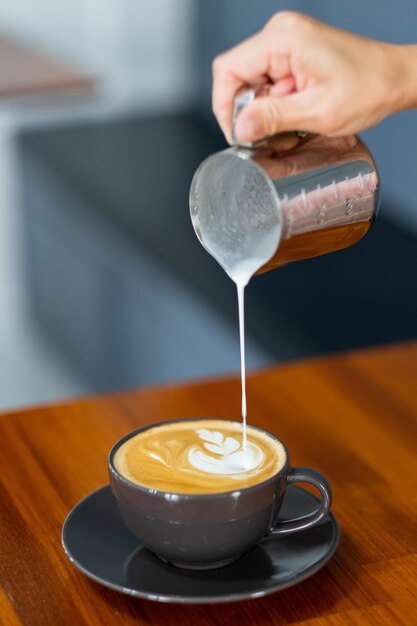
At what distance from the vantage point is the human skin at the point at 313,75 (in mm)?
874

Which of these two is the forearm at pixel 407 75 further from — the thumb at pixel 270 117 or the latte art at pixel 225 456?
the latte art at pixel 225 456

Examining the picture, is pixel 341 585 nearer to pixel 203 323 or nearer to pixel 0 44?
pixel 203 323

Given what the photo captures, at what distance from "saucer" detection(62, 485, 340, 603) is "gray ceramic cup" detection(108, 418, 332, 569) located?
0.05 feet

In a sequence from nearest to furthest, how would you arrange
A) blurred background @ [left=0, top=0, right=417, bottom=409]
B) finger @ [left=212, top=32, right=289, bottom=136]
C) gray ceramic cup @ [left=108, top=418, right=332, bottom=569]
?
1. gray ceramic cup @ [left=108, top=418, right=332, bottom=569]
2. finger @ [left=212, top=32, right=289, bottom=136]
3. blurred background @ [left=0, top=0, right=417, bottom=409]

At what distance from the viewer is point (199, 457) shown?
2.75ft

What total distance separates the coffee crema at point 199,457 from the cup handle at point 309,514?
17mm

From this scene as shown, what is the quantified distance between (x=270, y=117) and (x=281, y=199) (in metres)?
0.07

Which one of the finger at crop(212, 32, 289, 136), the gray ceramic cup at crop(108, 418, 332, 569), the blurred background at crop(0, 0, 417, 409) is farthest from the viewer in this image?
the blurred background at crop(0, 0, 417, 409)

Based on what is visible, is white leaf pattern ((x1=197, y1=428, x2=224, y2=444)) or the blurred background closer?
white leaf pattern ((x1=197, y1=428, x2=224, y2=444))

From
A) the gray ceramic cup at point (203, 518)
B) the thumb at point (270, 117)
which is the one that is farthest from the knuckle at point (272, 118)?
the gray ceramic cup at point (203, 518)

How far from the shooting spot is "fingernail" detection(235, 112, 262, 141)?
0.82m

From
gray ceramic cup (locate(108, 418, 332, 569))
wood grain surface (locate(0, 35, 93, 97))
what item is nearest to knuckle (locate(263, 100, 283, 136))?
gray ceramic cup (locate(108, 418, 332, 569))

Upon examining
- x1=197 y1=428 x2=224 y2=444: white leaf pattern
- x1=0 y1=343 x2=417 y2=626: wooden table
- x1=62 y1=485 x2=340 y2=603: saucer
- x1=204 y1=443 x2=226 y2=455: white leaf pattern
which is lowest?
x1=0 y1=343 x2=417 y2=626: wooden table

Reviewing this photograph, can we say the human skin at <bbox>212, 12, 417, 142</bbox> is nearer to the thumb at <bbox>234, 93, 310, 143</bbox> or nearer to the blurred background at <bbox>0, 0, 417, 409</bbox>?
the thumb at <bbox>234, 93, 310, 143</bbox>
